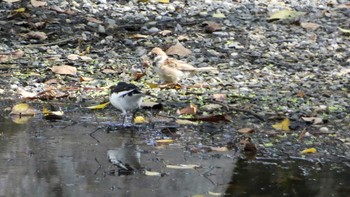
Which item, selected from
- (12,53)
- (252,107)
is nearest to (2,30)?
(12,53)

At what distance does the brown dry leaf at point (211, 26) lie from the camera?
10.9 m

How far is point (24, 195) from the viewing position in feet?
18.1

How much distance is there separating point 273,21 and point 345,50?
54.4 inches

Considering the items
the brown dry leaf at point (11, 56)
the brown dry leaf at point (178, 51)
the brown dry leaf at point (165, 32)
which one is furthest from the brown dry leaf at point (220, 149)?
the brown dry leaf at point (165, 32)

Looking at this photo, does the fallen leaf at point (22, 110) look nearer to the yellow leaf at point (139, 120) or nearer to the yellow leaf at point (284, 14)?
the yellow leaf at point (139, 120)

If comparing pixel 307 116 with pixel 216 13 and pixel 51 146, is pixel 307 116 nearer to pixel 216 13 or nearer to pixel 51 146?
pixel 51 146

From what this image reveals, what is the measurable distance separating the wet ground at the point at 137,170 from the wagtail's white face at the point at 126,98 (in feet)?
1.18

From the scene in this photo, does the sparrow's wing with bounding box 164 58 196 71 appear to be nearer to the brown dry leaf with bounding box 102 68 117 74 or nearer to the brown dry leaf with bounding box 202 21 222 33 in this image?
the brown dry leaf with bounding box 102 68 117 74

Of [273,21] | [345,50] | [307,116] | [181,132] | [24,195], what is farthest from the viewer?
[273,21]

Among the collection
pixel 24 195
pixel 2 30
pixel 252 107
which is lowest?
pixel 2 30

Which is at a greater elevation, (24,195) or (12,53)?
(24,195)

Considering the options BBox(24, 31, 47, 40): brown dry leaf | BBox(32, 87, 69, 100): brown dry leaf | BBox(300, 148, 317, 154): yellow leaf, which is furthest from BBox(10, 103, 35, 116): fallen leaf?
BBox(24, 31, 47, 40): brown dry leaf

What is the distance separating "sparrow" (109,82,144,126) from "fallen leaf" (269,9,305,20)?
14.7ft

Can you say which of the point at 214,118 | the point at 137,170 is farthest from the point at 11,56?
the point at 137,170
